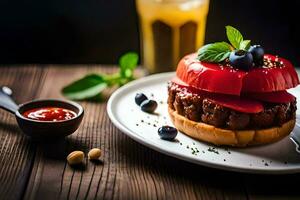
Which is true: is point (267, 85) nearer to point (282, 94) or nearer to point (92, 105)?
point (282, 94)

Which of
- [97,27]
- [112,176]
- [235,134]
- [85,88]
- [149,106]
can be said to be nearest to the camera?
[112,176]

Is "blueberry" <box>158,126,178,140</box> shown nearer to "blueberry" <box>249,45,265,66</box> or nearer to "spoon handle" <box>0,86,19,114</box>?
"blueberry" <box>249,45,265,66</box>

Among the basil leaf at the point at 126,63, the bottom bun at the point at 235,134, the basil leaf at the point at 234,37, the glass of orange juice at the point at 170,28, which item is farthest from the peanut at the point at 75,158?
the glass of orange juice at the point at 170,28

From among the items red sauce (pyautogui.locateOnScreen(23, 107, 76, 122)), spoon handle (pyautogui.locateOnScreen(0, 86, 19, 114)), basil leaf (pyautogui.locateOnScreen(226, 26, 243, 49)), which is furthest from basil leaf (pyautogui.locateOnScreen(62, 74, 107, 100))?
basil leaf (pyautogui.locateOnScreen(226, 26, 243, 49))

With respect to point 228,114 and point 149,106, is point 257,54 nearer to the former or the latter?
point 228,114

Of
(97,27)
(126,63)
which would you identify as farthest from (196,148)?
(97,27)

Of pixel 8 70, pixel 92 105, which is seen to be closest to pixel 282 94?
pixel 92 105
